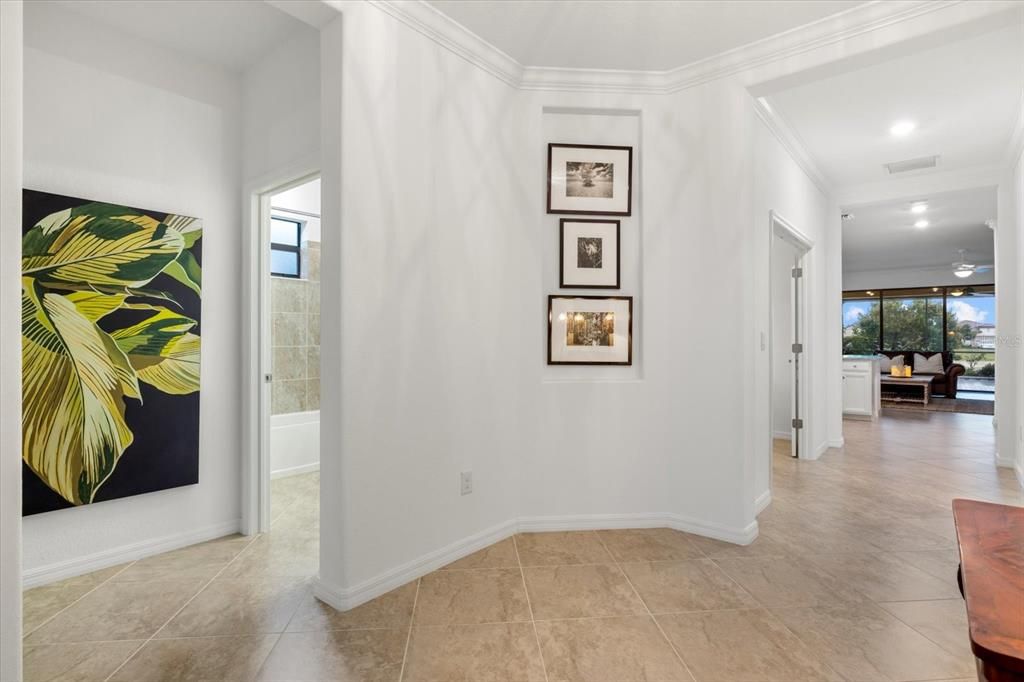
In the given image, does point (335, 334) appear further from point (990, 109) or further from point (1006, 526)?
point (990, 109)

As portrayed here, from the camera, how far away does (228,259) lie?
9.73 ft

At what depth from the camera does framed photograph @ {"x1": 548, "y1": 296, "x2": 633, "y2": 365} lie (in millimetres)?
3061

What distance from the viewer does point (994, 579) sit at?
0.89 metres

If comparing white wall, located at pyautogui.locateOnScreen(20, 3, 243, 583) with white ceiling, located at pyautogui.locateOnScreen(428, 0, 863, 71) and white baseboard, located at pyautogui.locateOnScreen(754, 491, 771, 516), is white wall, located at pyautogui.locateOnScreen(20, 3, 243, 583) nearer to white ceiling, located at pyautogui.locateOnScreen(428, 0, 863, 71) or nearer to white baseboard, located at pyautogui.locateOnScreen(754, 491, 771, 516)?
white ceiling, located at pyautogui.locateOnScreen(428, 0, 863, 71)

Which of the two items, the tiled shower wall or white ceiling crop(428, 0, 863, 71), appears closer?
white ceiling crop(428, 0, 863, 71)

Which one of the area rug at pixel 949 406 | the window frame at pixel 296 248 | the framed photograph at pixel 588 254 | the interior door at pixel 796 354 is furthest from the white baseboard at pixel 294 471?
the area rug at pixel 949 406

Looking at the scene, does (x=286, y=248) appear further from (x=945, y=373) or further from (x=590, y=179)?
(x=945, y=373)

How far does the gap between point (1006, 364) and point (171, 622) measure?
6.46m

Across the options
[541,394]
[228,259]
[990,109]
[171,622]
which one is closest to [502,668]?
[171,622]

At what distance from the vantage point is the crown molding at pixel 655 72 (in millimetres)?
2340

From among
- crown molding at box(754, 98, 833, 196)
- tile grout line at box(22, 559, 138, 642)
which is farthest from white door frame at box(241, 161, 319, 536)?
crown molding at box(754, 98, 833, 196)

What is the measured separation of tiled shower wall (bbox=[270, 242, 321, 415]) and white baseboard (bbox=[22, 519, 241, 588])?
1577 mm

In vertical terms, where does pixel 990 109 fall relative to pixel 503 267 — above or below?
above

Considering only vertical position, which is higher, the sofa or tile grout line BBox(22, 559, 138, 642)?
the sofa
